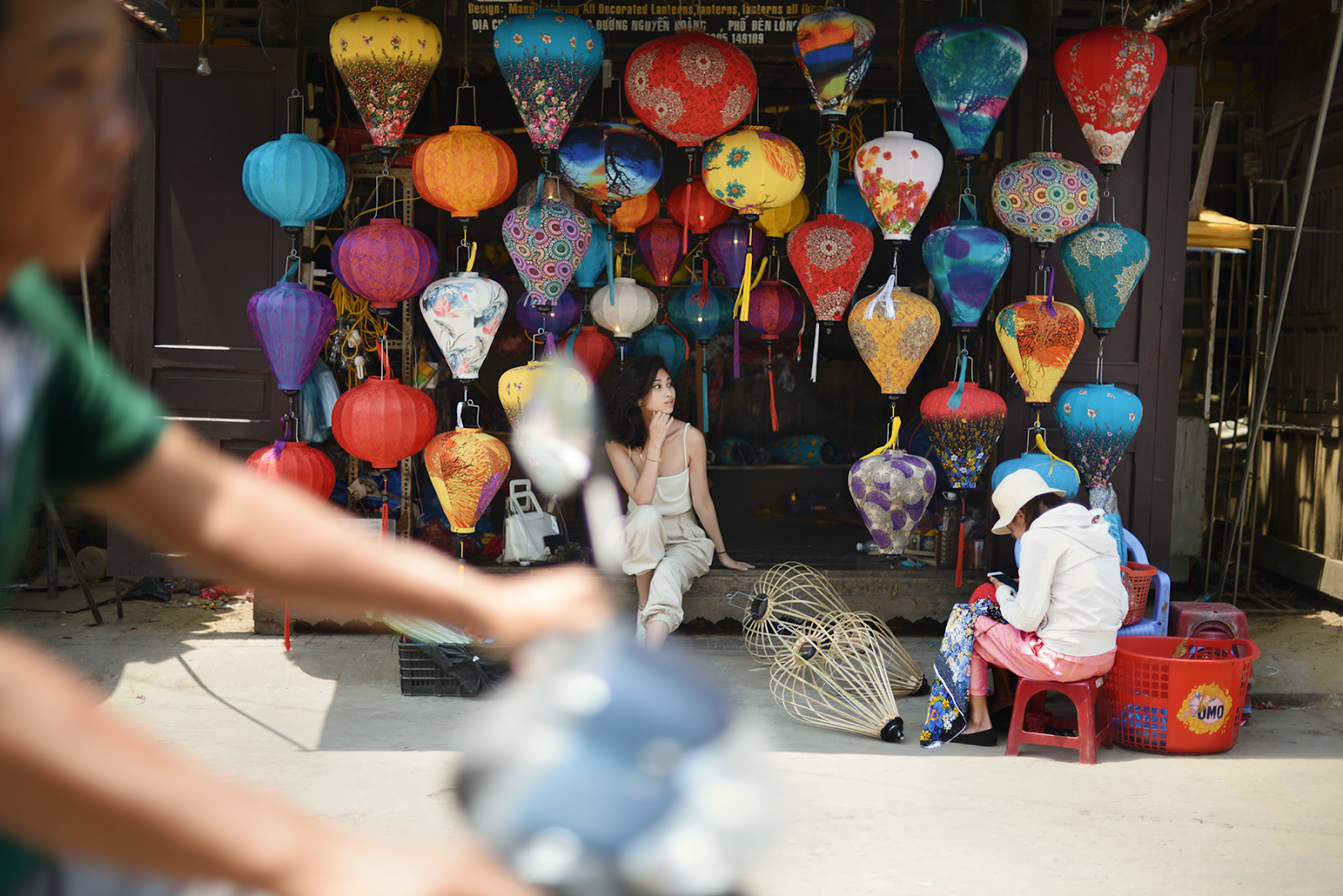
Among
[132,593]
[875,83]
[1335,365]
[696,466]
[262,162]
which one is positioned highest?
[875,83]

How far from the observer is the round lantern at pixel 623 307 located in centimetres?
561

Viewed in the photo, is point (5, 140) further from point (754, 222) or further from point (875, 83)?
point (875, 83)

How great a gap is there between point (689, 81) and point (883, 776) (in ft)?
9.42

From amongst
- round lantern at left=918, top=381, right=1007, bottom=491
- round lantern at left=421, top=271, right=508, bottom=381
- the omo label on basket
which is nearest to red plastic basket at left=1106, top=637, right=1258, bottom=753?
the omo label on basket

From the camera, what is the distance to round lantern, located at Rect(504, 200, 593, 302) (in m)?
5.05

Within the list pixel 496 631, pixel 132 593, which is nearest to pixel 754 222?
pixel 132 593

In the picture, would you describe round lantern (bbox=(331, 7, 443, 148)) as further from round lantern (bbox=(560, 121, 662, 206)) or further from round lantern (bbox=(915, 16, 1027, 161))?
round lantern (bbox=(915, 16, 1027, 161))

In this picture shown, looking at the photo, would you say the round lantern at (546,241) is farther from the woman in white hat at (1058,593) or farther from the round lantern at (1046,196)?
the woman in white hat at (1058,593)

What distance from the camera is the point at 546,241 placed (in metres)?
5.04

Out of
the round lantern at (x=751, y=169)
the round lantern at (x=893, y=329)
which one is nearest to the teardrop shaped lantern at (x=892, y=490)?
the round lantern at (x=893, y=329)

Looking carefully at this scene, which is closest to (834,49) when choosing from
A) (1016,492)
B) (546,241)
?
(546,241)

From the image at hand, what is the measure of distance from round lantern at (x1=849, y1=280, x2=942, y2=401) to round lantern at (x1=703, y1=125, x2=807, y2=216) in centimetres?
64

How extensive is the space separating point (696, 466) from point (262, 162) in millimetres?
2360

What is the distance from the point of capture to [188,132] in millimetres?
5352
